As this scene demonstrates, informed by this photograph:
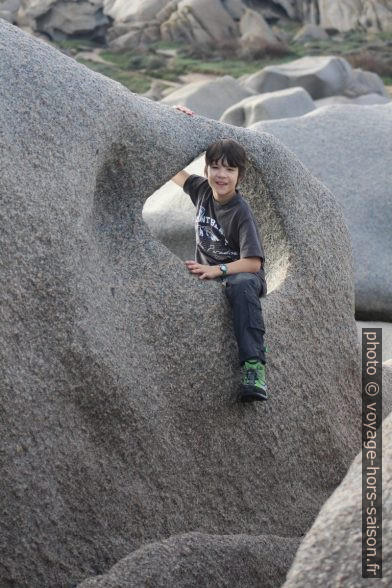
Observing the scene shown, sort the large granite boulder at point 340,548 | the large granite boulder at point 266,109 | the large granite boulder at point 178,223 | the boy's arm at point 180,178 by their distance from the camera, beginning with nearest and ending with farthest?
1. the large granite boulder at point 340,548
2. the boy's arm at point 180,178
3. the large granite boulder at point 178,223
4. the large granite boulder at point 266,109

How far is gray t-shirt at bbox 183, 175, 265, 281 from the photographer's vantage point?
3885mm

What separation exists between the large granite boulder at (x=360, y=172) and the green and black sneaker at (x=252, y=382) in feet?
11.0

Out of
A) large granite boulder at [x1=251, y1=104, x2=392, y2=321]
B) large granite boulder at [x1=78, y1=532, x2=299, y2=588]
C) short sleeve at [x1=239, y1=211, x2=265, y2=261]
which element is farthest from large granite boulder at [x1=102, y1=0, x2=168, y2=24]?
large granite boulder at [x1=78, y1=532, x2=299, y2=588]

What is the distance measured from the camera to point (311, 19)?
3962 cm

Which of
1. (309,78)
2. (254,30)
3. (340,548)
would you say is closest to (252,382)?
(340,548)

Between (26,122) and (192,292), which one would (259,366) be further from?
(26,122)

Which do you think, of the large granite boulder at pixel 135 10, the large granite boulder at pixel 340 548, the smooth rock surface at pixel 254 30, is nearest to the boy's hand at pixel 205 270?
the large granite boulder at pixel 340 548

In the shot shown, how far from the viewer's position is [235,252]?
13.1 feet

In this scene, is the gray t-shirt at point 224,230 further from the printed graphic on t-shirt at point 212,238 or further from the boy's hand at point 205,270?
the boy's hand at point 205,270

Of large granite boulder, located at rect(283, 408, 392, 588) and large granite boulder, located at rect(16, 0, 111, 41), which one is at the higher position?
large granite boulder, located at rect(16, 0, 111, 41)

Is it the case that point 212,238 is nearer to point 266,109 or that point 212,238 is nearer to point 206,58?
point 266,109

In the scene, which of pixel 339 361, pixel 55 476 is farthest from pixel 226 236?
pixel 55 476

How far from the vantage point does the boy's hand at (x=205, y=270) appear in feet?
12.6

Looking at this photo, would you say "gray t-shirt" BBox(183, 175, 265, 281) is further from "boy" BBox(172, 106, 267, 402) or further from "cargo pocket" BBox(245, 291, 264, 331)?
"cargo pocket" BBox(245, 291, 264, 331)
